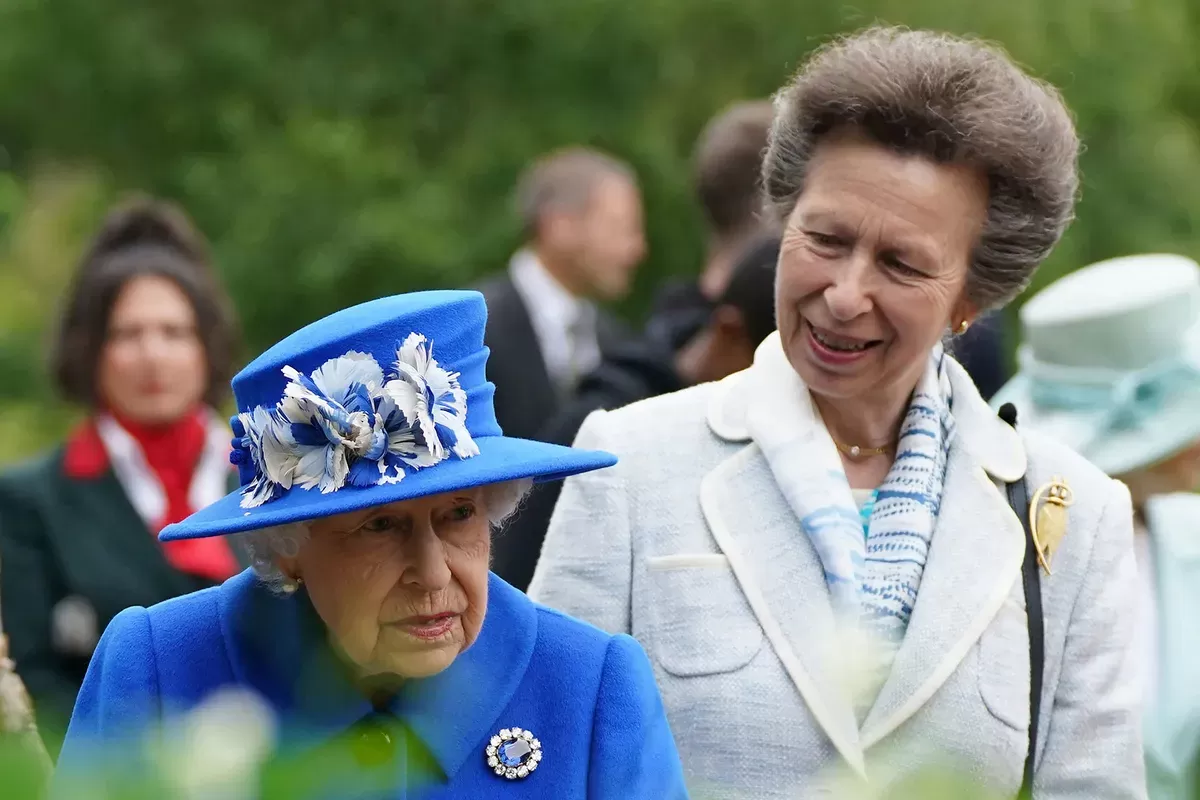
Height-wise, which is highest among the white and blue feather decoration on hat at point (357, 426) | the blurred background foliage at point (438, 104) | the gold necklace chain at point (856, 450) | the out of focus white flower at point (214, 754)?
the blurred background foliage at point (438, 104)

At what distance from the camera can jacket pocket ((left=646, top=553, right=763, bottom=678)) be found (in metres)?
2.92

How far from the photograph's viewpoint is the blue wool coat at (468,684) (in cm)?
231

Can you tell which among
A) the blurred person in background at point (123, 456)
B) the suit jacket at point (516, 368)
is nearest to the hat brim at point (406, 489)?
the blurred person in background at point (123, 456)

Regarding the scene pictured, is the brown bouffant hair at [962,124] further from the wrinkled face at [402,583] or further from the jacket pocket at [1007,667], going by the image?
the wrinkled face at [402,583]

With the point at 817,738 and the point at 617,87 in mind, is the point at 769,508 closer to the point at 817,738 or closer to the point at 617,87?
the point at 817,738

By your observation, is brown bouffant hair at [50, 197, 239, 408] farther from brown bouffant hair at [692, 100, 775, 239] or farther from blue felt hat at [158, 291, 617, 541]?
blue felt hat at [158, 291, 617, 541]

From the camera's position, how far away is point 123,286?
5309mm

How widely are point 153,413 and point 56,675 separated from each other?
0.92 meters

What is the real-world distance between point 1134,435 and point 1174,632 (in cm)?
53

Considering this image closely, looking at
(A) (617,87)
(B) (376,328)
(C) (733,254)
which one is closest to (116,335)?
(C) (733,254)

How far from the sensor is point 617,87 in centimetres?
1038

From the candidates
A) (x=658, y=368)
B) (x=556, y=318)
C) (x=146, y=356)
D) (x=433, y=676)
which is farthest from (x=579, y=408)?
(x=556, y=318)

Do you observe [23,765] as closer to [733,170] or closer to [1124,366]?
[1124,366]

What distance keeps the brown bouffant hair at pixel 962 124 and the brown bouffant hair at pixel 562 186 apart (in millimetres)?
4374
